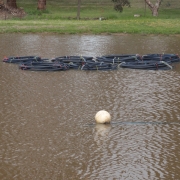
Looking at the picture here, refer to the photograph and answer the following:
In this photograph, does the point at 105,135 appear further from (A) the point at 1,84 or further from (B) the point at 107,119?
(A) the point at 1,84

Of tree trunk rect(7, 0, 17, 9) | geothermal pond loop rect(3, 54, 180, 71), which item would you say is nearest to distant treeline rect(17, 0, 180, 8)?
tree trunk rect(7, 0, 17, 9)

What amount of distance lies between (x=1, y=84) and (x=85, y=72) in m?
3.24

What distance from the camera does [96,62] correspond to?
55.8 feet

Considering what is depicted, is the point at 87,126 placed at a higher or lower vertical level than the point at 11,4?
lower

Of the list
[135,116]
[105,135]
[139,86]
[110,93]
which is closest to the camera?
[105,135]

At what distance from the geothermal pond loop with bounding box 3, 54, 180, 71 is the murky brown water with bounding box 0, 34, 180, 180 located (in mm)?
411

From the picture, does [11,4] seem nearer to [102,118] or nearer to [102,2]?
[102,2]

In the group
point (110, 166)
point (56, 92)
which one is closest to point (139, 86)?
point (56, 92)

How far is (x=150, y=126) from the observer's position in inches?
403

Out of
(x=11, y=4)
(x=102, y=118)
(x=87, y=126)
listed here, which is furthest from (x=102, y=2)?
(x=87, y=126)

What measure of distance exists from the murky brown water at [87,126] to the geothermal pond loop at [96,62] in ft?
1.35

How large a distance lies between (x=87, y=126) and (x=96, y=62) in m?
7.13

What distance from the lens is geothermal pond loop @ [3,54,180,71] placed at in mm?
16625

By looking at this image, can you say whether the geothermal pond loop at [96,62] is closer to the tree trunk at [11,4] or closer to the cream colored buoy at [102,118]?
the cream colored buoy at [102,118]
